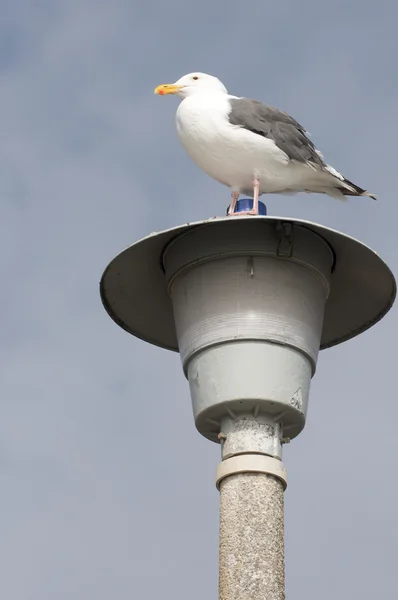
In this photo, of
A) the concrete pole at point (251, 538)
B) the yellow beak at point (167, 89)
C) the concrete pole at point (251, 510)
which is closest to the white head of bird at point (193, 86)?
the yellow beak at point (167, 89)

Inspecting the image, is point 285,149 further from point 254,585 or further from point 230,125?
point 254,585

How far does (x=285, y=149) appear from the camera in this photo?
1483 cm

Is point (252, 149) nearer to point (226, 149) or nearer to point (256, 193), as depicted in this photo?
point (226, 149)

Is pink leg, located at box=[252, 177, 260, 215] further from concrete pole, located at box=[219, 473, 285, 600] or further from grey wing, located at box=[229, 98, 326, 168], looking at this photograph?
concrete pole, located at box=[219, 473, 285, 600]

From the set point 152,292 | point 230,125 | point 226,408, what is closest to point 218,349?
point 226,408

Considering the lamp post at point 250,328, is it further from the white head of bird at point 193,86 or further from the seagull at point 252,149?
the white head of bird at point 193,86

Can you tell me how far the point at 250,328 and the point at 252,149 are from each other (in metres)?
2.34

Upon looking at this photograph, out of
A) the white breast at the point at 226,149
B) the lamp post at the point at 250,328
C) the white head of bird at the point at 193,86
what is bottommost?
the lamp post at the point at 250,328

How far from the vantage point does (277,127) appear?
1495cm

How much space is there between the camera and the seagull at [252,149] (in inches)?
581

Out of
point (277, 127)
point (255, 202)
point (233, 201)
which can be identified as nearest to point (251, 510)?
point (255, 202)

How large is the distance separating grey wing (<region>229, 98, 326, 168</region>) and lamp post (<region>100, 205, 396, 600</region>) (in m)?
1.29

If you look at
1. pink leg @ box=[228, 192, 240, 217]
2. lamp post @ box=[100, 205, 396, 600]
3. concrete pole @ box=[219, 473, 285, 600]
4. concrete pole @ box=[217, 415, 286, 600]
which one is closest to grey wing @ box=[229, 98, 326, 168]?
pink leg @ box=[228, 192, 240, 217]

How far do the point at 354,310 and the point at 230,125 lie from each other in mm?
2522
